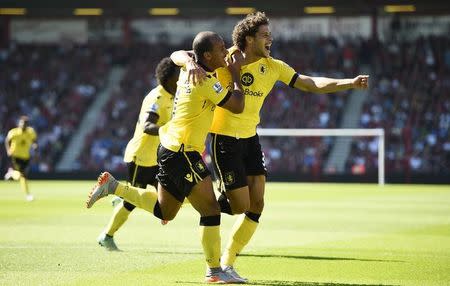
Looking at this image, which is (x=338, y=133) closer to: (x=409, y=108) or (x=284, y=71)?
(x=409, y=108)

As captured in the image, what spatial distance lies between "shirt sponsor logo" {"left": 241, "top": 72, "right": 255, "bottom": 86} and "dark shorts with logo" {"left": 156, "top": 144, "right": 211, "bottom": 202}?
1111mm

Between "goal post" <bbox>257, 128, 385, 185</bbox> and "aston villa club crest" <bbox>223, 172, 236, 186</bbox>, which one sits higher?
"aston villa club crest" <bbox>223, 172, 236, 186</bbox>

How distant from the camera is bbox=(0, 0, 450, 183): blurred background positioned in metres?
39.2

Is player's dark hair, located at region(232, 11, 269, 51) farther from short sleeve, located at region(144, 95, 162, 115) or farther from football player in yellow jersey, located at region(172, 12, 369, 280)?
short sleeve, located at region(144, 95, 162, 115)

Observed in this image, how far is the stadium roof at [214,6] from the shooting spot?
133 ft

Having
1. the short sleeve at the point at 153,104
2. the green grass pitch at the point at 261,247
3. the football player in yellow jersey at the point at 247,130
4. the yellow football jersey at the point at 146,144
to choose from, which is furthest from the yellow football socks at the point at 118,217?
the football player in yellow jersey at the point at 247,130

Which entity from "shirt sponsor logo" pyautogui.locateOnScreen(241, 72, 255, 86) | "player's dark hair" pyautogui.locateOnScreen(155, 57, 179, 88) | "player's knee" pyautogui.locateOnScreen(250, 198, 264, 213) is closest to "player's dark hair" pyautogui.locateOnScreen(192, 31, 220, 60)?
"shirt sponsor logo" pyautogui.locateOnScreen(241, 72, 255, 86)

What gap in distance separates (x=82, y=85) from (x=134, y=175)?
33.6 m

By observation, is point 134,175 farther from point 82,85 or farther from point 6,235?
point 82,85

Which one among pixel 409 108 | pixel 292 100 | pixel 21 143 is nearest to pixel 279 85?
pixel 292 100

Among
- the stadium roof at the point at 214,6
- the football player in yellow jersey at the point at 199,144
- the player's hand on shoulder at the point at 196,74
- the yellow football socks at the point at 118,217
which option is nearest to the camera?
the player's hand on shoulder at the point at 196,74

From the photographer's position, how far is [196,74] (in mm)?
8688

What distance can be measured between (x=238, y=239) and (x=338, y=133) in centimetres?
2948

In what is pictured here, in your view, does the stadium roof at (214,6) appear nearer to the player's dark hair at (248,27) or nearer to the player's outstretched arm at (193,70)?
the player's dark hair at (248,27)
